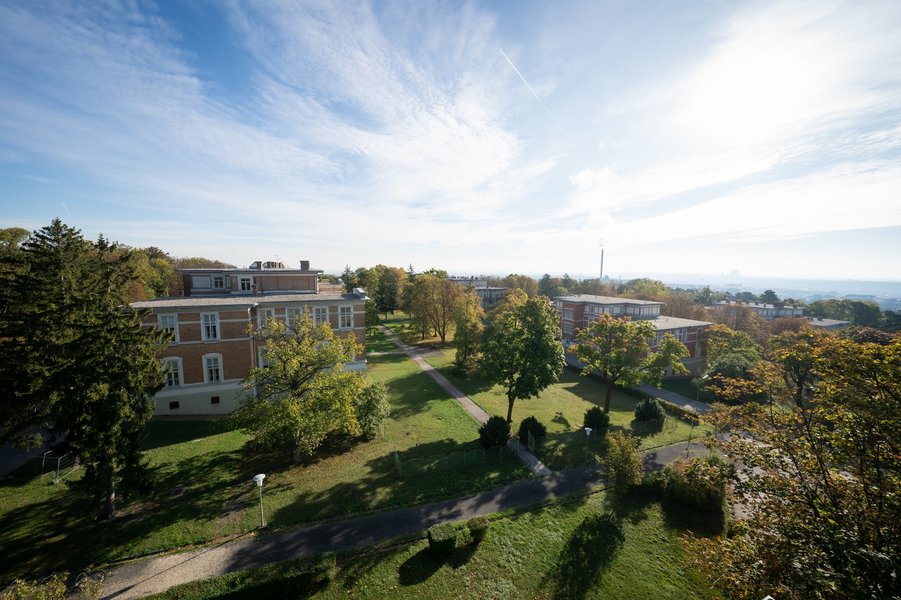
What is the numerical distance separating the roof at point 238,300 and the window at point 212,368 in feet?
15.5

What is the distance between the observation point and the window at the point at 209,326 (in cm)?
3123

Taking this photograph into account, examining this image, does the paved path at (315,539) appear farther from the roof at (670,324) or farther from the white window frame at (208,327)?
the roof at (670,324)

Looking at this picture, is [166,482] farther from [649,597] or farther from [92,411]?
[649,597]

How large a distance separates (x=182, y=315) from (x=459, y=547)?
29.3m

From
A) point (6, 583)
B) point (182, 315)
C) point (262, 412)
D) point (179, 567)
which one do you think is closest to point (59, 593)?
point (179, 567)

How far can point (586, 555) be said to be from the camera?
17047 mm

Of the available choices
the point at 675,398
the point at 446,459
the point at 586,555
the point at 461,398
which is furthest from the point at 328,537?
the point at 675,398

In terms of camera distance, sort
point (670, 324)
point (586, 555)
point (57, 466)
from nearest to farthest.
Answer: point (586, 555), point (57, 466), point (670, 324)

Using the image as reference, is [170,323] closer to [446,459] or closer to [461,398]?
[446,459]

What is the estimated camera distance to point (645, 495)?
2184 centimetres

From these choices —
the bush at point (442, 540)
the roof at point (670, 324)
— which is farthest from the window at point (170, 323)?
the roof at point (670, 324)

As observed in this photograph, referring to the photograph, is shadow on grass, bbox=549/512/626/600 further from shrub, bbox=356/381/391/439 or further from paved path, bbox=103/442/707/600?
shrub, bbox=356/381/391/439

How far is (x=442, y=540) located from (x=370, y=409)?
12.8 metres

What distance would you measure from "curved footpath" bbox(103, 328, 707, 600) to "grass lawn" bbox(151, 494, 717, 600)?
98 centimetres
